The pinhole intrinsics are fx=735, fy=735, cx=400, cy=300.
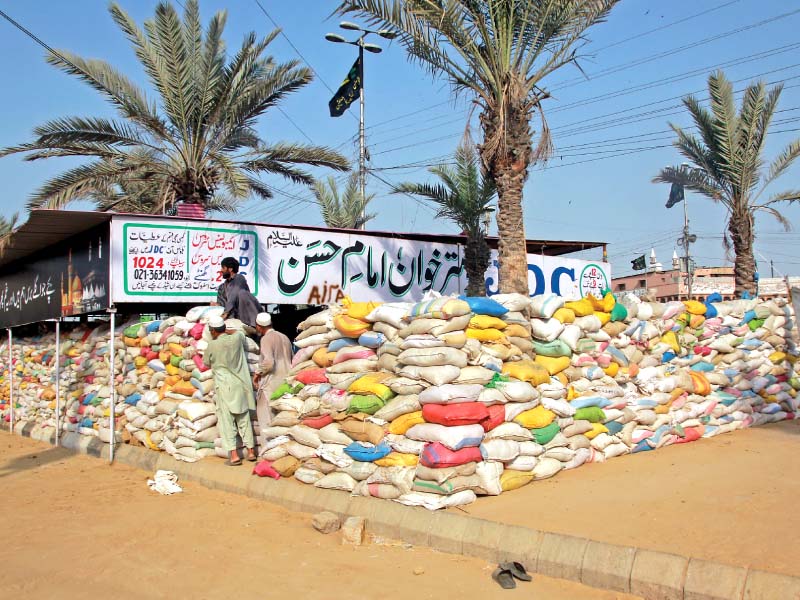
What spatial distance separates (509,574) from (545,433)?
173 centimetres

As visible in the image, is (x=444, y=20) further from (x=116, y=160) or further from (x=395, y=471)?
(x=116, y=160)

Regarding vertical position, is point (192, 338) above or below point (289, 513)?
above

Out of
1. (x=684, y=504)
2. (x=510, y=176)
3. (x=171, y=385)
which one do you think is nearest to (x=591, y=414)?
(x=684, y=504)

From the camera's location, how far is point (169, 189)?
44.8ft

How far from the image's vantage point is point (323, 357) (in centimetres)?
680

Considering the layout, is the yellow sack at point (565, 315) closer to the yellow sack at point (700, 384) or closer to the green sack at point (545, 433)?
the green sack at point (545, 433)

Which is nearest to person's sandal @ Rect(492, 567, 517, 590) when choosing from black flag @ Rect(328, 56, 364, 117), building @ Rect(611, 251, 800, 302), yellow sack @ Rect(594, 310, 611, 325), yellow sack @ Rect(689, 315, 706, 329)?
yellow sack @ Rect(594, 310, 611, 325)

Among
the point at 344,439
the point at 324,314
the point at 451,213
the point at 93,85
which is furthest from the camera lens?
the point at 451,213

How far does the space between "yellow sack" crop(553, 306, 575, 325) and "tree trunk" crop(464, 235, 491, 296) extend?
25.4ft

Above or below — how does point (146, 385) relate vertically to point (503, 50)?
below

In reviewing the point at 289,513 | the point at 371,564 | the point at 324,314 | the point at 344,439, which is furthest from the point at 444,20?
the point at 371,564

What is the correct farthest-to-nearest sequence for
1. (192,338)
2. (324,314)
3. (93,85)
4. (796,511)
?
(93,85) < (192,338) < (324,314) < (796,511)

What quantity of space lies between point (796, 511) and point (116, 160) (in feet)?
39.4

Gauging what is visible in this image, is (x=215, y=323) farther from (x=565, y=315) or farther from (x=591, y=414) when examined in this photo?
(x=591, y=414)
